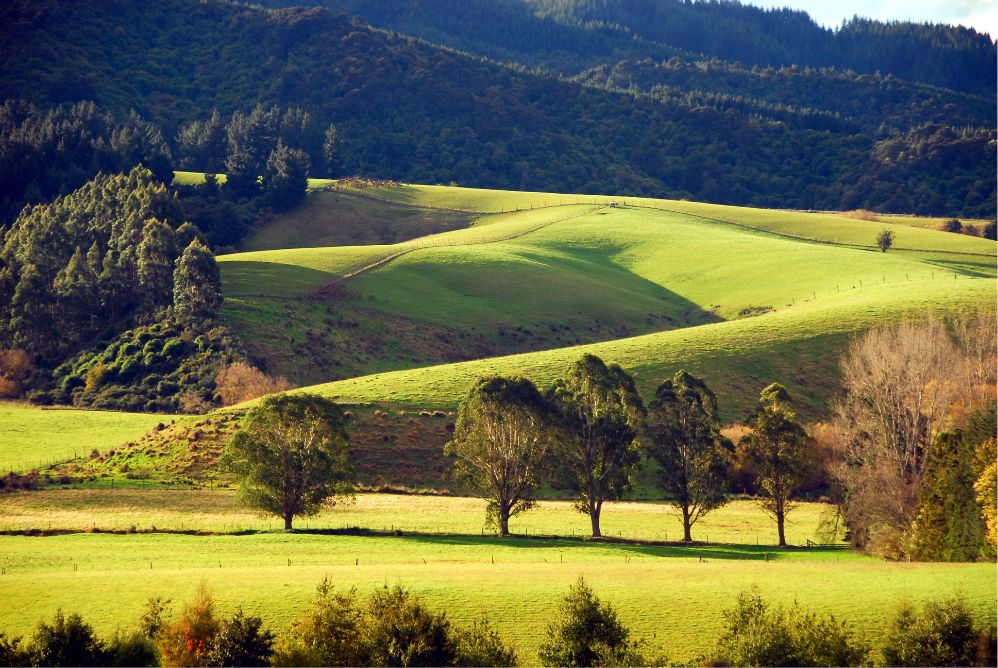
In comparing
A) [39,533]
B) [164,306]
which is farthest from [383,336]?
[39,533]

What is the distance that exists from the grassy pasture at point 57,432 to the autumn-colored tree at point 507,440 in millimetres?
33442

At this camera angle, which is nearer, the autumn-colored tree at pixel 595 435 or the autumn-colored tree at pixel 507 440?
the autumn-colored tree at pixel 507 440

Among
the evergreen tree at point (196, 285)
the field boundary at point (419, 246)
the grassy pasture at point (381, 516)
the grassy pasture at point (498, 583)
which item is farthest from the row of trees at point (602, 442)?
the field boundary at point (419, 246)

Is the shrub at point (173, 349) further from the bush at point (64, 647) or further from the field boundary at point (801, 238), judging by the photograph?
the field boundary at point (801, 238)

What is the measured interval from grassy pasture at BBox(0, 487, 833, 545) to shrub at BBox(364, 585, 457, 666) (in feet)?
83.1

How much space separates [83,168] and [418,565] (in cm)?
16052

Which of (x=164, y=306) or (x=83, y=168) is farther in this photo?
(x=83, y=168)

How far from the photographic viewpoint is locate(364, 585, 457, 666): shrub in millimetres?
35469

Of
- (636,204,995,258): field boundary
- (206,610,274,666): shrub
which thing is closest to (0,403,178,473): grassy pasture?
(206,610,274,666): shrub

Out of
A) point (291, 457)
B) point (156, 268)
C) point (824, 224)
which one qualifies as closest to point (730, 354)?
point (291, 457)

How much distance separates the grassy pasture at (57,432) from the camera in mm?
79938

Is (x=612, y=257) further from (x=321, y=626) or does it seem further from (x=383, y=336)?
(x=321, y=626)

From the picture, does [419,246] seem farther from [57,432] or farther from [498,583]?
[498,583]

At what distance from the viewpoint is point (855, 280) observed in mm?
132125
